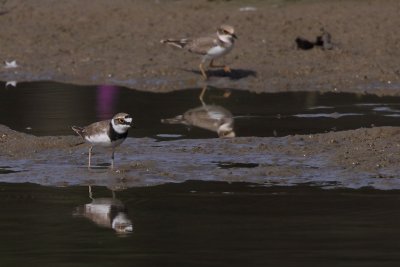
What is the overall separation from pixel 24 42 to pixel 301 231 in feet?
43.6

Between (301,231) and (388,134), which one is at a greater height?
(388,134)

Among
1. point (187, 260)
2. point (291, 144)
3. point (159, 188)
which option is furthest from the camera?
point (291, 144)

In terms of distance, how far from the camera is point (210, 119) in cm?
1577

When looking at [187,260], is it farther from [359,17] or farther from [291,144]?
[359,17]

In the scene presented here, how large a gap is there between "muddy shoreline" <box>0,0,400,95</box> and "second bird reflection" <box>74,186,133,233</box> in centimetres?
777

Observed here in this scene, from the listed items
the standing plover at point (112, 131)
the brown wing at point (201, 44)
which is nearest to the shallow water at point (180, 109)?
the brown wing at point (201, 44)

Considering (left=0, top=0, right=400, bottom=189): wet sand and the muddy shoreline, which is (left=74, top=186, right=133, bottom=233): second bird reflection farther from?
the muddy shoreline

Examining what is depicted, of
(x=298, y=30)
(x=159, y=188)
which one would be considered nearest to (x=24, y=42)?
(x=298, y=30)

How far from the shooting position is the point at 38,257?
8.94m

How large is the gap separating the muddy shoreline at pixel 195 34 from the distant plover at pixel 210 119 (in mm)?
2295

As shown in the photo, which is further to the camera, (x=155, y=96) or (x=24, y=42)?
(x=24, y=42)

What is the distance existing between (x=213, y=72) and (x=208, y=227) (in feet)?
32.5

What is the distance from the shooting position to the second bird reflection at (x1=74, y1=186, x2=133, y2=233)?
10070 millimetres

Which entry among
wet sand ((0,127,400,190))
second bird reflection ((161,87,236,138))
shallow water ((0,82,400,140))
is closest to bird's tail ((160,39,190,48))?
shallow water ((0,82,400,140))
